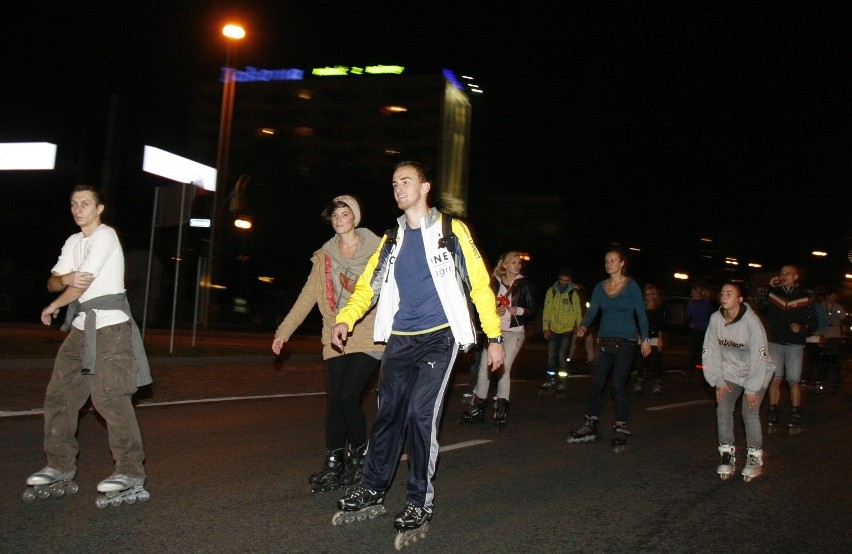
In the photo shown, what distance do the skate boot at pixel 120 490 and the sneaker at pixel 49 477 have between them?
27 cm

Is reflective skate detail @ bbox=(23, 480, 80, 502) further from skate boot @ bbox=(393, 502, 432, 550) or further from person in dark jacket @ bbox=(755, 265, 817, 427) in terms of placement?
person in dark jacket @ bbox=(755, 265, 817, 427)

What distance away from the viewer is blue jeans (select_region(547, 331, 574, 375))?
12781 millimetres

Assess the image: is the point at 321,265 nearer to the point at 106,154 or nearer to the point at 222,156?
the point at 106,154

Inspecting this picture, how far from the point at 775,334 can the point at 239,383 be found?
24.6 feet

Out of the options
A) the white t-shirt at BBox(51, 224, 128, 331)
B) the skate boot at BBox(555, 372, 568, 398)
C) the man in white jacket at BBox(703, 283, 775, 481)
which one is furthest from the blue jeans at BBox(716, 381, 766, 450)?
the skate boot at BBox(555, 372, 568, 398)

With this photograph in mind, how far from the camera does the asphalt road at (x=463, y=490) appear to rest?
4.65 metres

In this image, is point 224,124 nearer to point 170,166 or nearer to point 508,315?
point 170,166

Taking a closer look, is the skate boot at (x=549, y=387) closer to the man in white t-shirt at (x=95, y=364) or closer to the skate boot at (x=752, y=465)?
the skate boot at (x=752, y=465)

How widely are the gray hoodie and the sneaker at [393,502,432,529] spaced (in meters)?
3.39

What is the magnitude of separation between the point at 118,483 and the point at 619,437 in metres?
4.77

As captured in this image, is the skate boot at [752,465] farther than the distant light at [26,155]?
No

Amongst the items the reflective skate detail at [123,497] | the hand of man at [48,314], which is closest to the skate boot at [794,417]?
the reflective skate detail at [123,497]

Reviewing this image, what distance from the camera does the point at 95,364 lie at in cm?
500

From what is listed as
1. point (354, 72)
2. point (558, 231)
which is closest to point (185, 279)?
point (558, 231)
